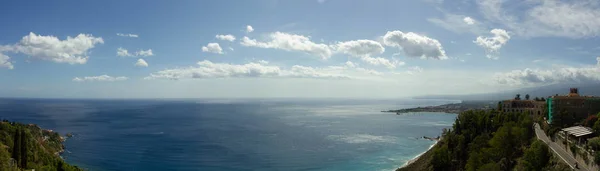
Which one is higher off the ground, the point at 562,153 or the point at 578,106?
the point at 578,106

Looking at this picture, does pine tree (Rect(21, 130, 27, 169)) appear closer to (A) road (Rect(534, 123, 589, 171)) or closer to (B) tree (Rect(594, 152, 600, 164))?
(A) road (Rect(534, 123, 589, 171))

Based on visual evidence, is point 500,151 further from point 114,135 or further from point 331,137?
point 114,135

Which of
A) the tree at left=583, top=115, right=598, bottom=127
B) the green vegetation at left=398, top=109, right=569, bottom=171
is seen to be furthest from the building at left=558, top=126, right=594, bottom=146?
the green vegetation at left=398, top=109, right=569, bottom=171

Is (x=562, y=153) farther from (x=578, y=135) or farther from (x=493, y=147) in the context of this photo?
(x=493, y=147)

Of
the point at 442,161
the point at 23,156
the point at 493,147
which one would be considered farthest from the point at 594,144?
the point at 23,156

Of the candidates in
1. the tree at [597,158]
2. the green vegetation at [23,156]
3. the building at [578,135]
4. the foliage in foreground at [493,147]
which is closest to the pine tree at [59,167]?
the green vegetation at [23,156]

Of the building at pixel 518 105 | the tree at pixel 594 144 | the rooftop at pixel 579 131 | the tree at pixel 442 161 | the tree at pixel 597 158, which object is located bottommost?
the tree at pixel 442 161

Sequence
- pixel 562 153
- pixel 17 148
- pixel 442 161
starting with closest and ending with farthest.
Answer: pixel 562 153 → pixel 17 148 → pixel 442 161

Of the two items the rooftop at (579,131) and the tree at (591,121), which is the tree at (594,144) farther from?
the tree at (591,121)

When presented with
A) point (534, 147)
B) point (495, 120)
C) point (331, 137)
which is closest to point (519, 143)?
point (534, 147)
